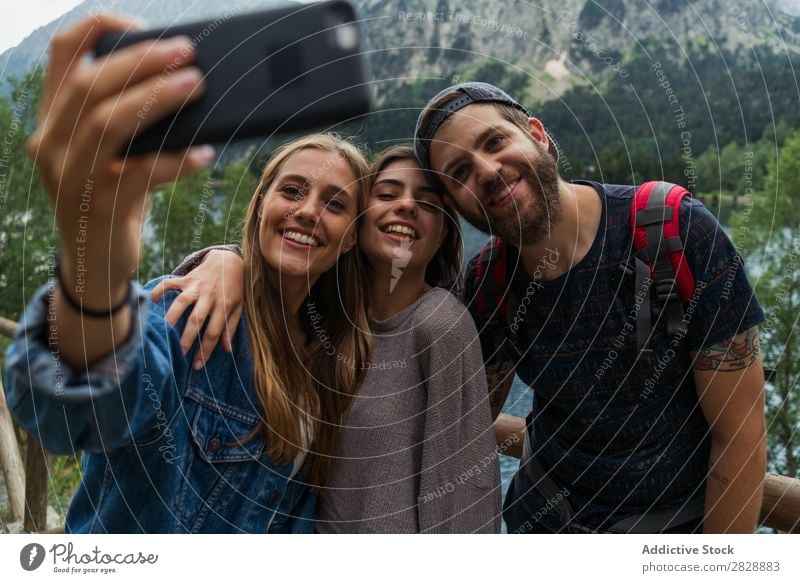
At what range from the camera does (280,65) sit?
0.82 metres

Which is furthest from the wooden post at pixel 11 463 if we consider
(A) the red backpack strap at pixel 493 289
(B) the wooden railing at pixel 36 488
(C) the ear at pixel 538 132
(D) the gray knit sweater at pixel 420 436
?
(C) the ear at pixel 538 132

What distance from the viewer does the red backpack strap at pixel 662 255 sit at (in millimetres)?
945

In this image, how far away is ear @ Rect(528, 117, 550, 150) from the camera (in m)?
1.03

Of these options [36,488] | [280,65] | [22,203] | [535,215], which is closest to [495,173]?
[535,215]

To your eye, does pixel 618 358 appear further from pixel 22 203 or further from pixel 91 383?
pixel 22 203

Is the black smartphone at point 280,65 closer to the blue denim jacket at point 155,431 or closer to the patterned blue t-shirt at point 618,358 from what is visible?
the blue denim jacket at point 155,431

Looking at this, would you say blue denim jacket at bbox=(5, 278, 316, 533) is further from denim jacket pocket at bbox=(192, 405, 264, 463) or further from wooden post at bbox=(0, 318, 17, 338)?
wooden post at bbox=(0, 318, 17, 338)

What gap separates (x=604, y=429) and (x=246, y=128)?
734mm

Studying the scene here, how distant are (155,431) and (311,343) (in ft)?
0.86

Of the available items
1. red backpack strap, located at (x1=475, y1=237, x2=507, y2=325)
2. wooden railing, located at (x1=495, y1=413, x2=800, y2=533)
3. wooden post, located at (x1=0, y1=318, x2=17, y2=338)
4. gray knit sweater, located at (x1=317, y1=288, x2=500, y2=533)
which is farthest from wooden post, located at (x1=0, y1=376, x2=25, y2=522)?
wooden railing, located at (x1=495, y1=413, x2=800, y2=533)

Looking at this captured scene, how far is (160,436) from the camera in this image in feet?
2.83

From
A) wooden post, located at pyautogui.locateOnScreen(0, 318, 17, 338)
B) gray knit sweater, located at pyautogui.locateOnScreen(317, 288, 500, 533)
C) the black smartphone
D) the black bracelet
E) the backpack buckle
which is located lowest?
gray knit sweater, located at pyautogui.locateOnScreen(317, 288, 500, 533)

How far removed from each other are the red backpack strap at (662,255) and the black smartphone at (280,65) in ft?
1.49

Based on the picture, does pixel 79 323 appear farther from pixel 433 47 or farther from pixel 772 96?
pixel 772 96
